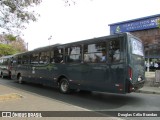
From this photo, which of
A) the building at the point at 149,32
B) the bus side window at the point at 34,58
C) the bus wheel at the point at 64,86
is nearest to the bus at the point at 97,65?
the bus wheel at the point at 64,86

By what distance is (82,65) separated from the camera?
37.9 ft

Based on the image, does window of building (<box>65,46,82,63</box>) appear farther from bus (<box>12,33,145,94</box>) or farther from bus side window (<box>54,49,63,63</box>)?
bus side window (<box>54,49,63,63</box>)

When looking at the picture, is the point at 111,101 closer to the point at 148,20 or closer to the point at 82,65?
the point at 82,65

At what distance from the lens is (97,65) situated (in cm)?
1069

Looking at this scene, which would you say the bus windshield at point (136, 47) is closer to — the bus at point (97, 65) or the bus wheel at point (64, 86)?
the bus at point (97, 65)

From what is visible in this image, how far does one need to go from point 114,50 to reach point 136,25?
1192 inches

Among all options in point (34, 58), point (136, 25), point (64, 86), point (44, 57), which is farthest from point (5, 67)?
point (136, 25)

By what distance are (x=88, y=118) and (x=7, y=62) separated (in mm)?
19070

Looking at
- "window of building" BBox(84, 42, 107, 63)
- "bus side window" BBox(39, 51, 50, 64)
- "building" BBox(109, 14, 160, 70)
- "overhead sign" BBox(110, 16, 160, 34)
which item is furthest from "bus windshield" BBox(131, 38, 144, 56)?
"overhead sign" BBox(110, 16, 160, 34)

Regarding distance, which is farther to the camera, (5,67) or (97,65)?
(5,67)

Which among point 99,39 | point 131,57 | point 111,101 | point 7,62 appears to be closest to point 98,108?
point 111,101

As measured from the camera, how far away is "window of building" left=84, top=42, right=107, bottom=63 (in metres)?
10.5

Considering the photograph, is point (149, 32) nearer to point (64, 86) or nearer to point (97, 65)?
point (64, 86)

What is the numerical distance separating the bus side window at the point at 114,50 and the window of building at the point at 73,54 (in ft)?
7.04
